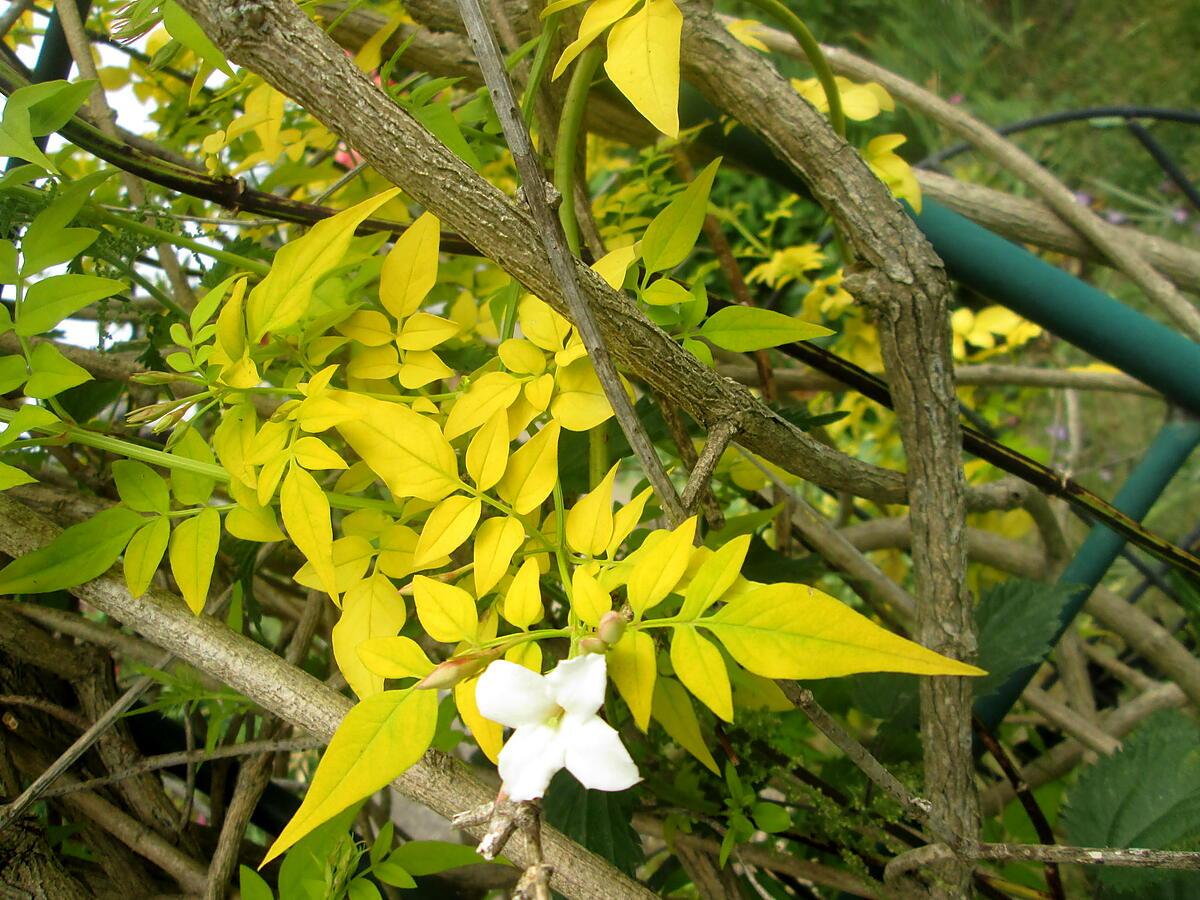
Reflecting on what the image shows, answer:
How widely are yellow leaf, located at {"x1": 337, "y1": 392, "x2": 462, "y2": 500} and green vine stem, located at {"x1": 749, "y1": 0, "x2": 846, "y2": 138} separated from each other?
0.30m

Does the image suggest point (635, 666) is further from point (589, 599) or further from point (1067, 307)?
point (1067, 307)

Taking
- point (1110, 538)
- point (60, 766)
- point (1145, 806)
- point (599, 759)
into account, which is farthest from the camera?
point (1110, 538)

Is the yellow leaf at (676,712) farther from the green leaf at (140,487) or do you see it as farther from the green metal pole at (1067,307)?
the green metal pole at (1067,307)

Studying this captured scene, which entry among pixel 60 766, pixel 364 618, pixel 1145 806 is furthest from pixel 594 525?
pixel 1145 806

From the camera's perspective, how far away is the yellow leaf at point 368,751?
280 mm

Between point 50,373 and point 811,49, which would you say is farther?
point 811,49

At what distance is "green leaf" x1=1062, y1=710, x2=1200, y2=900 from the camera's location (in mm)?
542

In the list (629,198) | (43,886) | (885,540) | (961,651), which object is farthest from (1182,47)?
(43,886)

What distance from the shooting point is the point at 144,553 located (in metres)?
0.39

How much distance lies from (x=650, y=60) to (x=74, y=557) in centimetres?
34

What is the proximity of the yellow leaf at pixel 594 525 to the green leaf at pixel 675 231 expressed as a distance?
0.38ft

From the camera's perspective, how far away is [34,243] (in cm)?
40

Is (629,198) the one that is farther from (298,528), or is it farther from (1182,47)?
(1182,47)

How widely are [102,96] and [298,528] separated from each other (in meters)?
0.44
